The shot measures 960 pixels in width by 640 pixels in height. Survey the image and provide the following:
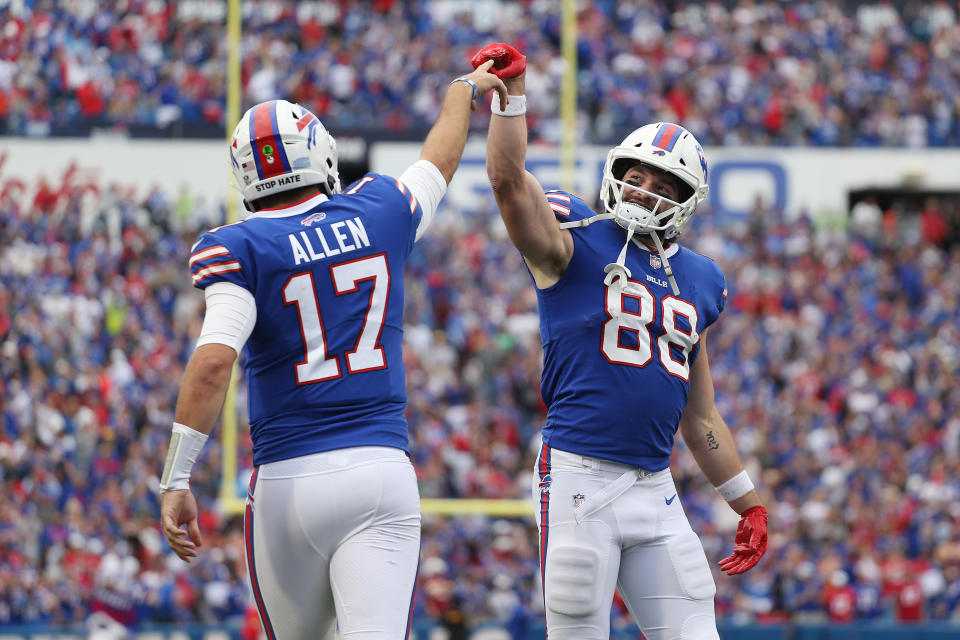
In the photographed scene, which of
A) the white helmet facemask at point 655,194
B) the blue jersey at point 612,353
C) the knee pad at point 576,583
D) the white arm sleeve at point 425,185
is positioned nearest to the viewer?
the white arm sleeve at point 425,185

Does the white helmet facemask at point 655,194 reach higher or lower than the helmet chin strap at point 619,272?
higher

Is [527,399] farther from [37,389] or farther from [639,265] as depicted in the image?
[639,265]

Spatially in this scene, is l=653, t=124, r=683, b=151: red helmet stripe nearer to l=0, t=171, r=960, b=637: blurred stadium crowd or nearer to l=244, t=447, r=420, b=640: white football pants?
l=244, t=447, r=420, b=640: white football pants

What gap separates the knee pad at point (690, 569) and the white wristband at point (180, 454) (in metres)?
1.51

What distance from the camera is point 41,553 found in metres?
12.7

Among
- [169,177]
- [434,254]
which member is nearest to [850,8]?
[434,254]

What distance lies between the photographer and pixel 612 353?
14.2 ft

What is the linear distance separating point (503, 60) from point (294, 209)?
940 millimetres

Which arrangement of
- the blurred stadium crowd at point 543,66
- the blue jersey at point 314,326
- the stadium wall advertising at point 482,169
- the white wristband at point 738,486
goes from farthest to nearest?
the blurred stadium crowd at point 543,66 → the stadium wall advertising at point 482,169 → the white wristband at point 738,486 → the blue jersey at point 314,326

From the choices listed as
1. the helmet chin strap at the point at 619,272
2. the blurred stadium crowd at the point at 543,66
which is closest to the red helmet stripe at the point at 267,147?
the helmet chin strap at the point at 619,272

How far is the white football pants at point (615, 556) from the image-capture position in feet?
13.8

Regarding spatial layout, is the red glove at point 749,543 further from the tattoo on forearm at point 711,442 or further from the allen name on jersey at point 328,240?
the allen name on jersey at point 328,240

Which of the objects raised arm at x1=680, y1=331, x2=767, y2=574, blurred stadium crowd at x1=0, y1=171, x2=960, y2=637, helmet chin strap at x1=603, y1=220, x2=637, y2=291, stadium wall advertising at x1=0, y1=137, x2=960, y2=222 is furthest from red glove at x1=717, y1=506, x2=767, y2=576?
stadium wall advertising at x1=0, y1=137, x2=960, y2=222

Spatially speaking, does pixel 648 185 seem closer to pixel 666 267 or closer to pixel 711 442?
pixel 666 267
